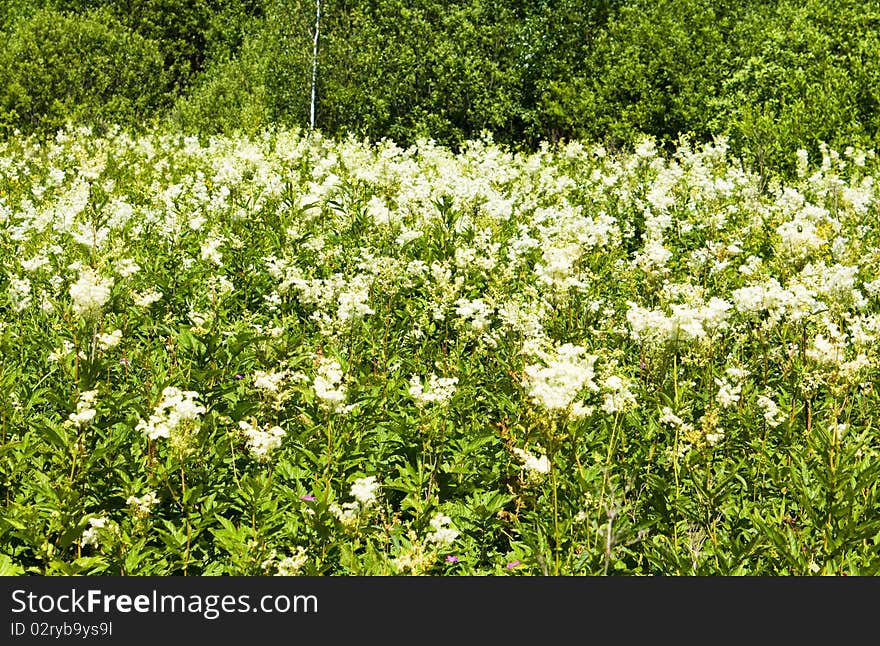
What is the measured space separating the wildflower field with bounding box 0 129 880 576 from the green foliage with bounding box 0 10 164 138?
18.9 m

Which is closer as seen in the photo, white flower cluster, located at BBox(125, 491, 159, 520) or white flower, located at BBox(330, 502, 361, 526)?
white flower, located at BBox(330, 502, 361, 526)

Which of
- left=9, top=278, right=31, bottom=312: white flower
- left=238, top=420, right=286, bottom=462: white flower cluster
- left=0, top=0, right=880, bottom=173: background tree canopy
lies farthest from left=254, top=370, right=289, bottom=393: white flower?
left=0, top=0, right=880, bottom=173: background tree canopy

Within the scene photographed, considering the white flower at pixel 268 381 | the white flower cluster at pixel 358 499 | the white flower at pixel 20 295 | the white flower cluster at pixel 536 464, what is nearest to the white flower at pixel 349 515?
the white flower cluster at pixel 358 499

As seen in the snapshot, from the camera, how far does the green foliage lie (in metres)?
24.7

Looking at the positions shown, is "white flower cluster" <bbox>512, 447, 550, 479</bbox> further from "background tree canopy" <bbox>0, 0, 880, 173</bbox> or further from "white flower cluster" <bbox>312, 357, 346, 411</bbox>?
"background tree canopy" <bbox>0, 0, 880, 173</bbox>

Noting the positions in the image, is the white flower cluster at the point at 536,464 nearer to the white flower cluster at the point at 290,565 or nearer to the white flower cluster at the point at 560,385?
the white flower cluster at the point at 560,385

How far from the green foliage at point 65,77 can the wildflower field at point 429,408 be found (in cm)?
1889

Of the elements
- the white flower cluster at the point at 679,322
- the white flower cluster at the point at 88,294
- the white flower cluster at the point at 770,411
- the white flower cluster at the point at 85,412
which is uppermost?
the white flower cluster at the point at 88,294

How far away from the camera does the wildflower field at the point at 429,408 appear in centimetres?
372

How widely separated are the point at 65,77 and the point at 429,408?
24974mm

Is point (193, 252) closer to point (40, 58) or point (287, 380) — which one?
point (287, 380)

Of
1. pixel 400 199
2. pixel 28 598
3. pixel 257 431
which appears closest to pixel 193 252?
pixel 400 199

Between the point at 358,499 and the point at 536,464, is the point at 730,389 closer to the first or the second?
the point at 536,464

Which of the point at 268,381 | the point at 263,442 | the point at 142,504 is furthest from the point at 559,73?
the point at 142,504
